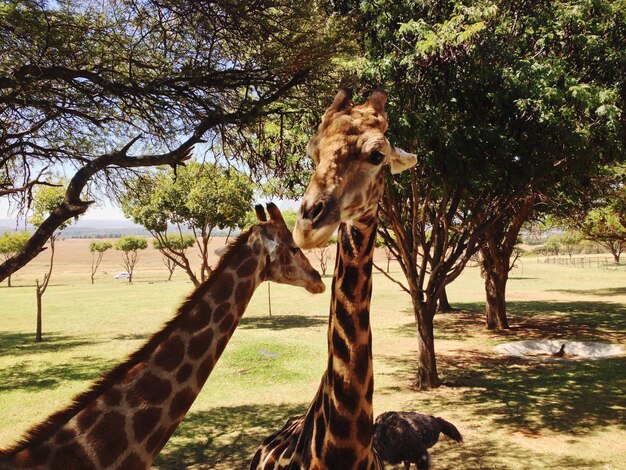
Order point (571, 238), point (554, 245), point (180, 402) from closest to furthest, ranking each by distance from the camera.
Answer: point (180, 402) → point (571, 238) → point (554, 245)

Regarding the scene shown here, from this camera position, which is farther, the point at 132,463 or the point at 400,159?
the point at 400,159

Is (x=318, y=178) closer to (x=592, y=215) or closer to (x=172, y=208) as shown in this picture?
(x=172, y=208)

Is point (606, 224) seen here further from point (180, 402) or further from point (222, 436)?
point (180, 402)

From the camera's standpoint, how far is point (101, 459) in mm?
2816

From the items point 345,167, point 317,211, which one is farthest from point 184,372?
point 345,167

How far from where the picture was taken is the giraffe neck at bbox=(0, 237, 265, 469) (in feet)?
9.07

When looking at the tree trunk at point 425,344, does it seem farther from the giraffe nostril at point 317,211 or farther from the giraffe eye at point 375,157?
the giraffe nostril at point 317,211

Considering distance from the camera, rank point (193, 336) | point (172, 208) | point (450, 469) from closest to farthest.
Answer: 1. point (193, 336)
2. point (450, 469)
3. point (172, 208)

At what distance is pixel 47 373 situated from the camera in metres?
13.8

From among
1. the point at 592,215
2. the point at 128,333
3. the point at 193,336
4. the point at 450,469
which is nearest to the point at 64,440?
the point at 193,336

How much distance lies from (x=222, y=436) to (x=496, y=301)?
14480mm

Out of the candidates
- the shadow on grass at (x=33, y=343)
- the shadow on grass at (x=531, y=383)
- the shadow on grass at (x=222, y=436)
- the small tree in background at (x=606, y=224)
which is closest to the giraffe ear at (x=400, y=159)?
the shadow on grass at (x=222, y=436)

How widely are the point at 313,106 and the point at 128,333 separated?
1567cm

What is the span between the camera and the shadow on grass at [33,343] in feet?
56.7
